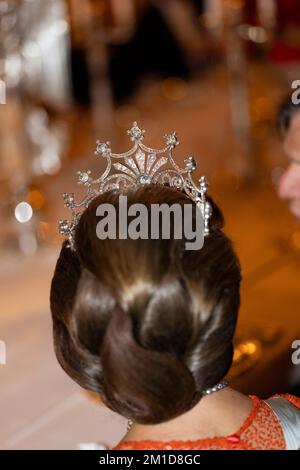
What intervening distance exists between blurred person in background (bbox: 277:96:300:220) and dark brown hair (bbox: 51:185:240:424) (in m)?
0.90

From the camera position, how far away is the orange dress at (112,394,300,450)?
3.82 feet

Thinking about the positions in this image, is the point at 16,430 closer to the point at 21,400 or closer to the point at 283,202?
the point at 21,400

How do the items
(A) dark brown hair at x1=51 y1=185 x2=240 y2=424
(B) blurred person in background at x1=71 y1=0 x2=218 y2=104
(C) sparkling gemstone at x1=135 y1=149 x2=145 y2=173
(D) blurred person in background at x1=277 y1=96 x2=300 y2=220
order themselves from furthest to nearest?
(B) blurred person in background at x1=71 y1=0 x2=218 y2=104
(D) blurred person in background at x1=277 y1=96 x2=300 y2=220
(C) sparkling gemstone at x1=135 y1=149 x2=145 y2=173
(A) dark brown hair at x1=51 y1=185 x2=240 y2=424

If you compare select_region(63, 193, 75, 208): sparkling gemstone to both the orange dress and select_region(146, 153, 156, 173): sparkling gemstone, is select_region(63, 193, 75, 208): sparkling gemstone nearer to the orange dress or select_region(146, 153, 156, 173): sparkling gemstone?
select_region(146, 153, 156, 173): sparkling gemstone

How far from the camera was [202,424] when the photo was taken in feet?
3.84

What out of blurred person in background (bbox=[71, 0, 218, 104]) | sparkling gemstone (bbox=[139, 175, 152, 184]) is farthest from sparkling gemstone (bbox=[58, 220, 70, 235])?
blurred person in background (bbox=[71, 0, 218, 104])

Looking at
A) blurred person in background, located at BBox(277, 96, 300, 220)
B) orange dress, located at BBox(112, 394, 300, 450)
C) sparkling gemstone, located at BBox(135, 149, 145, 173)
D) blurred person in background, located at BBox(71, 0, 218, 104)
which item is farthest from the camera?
blurred person in background, located at BBox(71, 0, 218, 104)

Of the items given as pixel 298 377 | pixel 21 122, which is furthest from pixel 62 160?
pixel 298 377

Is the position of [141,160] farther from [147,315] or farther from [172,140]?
[147,315]

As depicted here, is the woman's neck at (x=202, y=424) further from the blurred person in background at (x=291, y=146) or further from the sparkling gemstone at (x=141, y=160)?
the blurred person in background at (x=291, y=146)

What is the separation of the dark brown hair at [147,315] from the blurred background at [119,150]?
64 cm

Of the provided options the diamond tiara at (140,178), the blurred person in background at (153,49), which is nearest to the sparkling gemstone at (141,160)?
the diamond tiara at (140,178)

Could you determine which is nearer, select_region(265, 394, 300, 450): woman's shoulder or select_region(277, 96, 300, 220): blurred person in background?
select_region(265, 394, 300, 450): woman's shoulder

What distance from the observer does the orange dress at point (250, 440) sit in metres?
1.16
